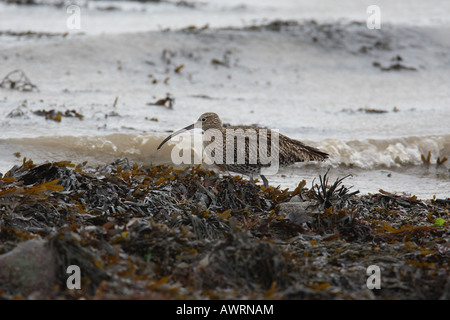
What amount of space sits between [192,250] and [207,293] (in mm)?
419

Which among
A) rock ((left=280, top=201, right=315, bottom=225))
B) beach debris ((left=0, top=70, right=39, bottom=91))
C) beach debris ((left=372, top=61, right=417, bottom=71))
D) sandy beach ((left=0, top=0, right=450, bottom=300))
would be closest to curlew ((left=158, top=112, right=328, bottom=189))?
sandy beach ((left=0, top=0, right=450, bottom=300))

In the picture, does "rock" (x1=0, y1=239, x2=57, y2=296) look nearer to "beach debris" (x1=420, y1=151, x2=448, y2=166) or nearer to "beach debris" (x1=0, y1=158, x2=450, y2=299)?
"beach debris" (x1=0, y1=158, x2=450, y2=299)

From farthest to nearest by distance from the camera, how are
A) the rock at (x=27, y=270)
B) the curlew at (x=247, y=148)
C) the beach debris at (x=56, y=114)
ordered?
the beach debris at (x=56, y=114), the curlew at (x=247, y=148), the rock at (x=27, y=270)

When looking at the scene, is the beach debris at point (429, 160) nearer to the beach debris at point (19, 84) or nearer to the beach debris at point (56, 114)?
the beach debris at point (56, 114)

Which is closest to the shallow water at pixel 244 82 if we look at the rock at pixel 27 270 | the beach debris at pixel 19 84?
the beach debris at pixel 19 84

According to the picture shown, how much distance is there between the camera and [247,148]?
5141mm

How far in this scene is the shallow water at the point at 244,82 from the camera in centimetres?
686

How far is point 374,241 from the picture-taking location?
3818 mm

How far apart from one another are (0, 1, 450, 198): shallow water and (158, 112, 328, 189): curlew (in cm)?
68

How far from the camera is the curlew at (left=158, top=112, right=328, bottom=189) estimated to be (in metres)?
5.12

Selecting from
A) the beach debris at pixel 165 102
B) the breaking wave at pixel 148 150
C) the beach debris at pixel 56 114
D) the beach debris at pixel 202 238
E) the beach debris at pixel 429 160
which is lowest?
the beach debris at pixel 202 238

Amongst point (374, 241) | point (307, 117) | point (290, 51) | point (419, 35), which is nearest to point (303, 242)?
point (374, 241)

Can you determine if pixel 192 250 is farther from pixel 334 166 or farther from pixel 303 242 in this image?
pixel 334 166

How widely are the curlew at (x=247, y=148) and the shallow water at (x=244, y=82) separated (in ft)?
2.24
